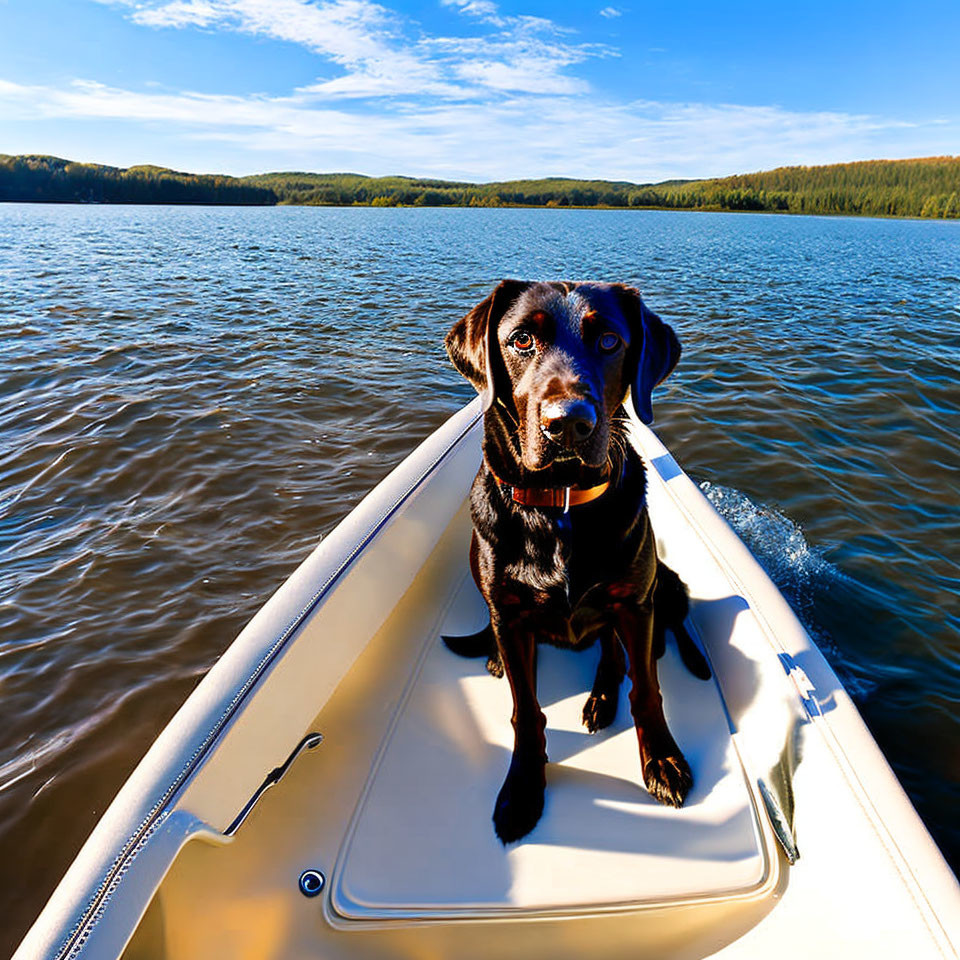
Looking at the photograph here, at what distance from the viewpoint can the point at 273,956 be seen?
1684 mm

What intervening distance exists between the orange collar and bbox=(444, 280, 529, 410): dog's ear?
34 centimetres

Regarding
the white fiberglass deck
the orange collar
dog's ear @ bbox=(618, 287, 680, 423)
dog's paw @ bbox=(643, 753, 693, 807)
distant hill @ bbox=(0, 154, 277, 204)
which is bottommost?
the white fiberglass deck

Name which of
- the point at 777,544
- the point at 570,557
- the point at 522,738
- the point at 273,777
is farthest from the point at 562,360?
the point at 777,544

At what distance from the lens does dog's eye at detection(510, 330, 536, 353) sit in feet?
6.48

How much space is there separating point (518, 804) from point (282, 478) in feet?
15.3

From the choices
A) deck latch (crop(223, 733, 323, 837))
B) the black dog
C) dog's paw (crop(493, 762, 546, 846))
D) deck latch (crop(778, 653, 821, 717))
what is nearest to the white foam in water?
deck latch (crop(778, 653, 821, 717))

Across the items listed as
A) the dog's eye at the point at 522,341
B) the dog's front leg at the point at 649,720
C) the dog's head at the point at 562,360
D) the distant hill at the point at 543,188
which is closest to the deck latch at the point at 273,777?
the dog's front leg at the point at 649,720

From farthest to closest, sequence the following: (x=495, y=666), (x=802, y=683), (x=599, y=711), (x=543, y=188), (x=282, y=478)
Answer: (x=543, y=188), (x=282, y=478), (x=495, y=666), (x=599, y=711), (x=802, y=683)

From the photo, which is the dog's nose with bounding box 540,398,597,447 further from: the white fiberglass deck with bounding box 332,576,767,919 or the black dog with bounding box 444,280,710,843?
the white fiberglass deck with bounding box 332,576,767,919

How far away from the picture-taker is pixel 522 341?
1994 millimetres

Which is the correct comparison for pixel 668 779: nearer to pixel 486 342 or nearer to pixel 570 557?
pixel 570 557

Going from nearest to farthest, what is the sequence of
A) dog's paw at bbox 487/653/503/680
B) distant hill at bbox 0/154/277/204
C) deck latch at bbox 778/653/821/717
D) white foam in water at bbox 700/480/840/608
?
deck latch at bbox 778/653/821/717 → dog's paw at bbox 487/653/503/680 → white foam in water at bbox 700/480/840/608 → distant hill at bbox 0/154/277/204

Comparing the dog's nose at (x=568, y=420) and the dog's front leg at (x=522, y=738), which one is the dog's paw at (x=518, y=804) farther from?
the dog's nose at (x=568, y=420)

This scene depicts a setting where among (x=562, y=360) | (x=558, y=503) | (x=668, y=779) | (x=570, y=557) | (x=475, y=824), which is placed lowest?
(x=475, y=824)
